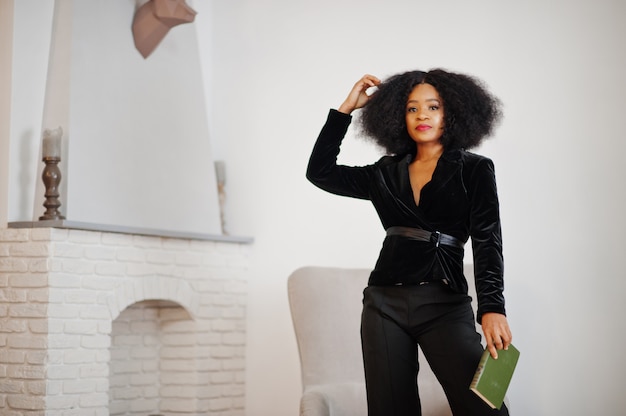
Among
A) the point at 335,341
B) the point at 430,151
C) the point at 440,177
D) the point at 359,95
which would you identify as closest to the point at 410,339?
the point at 440,177

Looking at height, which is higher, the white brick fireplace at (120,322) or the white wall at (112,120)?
the white wall at (112,120)

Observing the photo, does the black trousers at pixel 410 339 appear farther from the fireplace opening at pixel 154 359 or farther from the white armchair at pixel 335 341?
the fireplace opening at pixel 154 359

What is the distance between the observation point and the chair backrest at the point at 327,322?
3439 millimetres

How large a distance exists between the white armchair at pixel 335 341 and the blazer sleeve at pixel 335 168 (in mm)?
1053

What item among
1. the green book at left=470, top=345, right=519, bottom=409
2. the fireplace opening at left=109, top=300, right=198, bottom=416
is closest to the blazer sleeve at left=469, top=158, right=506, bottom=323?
the green book at left=470, top=345, right=519, bottom=409

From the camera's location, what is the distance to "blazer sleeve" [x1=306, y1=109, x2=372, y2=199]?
2475mm

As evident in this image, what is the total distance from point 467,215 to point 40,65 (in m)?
2.49

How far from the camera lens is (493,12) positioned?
13.0 ft

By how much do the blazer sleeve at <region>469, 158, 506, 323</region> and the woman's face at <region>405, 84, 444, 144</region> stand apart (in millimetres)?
204

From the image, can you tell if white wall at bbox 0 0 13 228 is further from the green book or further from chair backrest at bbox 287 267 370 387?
the green book

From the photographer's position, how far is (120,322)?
169 inches

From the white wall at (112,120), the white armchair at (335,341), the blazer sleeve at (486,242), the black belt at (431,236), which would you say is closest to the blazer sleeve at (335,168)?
the black belt at (431,236)

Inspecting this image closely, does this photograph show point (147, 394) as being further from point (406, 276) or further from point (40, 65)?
point (406, 276)

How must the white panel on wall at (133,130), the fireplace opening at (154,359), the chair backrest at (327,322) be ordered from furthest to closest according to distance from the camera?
the fireplace opening at (154,359) → the white panel on wall at (133,130) → the chair backrest at (327,322)
